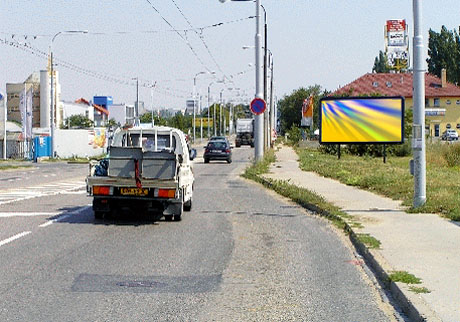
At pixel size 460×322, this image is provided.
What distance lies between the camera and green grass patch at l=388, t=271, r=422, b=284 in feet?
28.7

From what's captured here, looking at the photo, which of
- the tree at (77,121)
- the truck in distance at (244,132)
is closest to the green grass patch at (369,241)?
the truck in distance at (244,132)

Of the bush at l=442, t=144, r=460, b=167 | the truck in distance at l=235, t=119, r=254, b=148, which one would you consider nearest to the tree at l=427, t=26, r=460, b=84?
the truck in distance at l=235, t=119, r=254, b=148

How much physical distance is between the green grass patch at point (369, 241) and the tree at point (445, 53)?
91.0m

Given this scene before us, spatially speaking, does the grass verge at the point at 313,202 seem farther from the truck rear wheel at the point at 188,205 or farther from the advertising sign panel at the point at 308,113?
the advertising sign panel at the point at 308,113

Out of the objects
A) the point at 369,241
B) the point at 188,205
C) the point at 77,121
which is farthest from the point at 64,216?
the point at 77,121

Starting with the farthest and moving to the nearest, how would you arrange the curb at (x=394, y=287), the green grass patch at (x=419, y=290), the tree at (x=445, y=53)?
the tree at (x=445, y=53)
the green grass patch at (x=419, y=290)
the curb at (x=394, y=287)

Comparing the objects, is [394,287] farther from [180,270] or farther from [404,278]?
[180,270]

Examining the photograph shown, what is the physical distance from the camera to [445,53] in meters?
101

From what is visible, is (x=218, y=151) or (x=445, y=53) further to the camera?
(x=445, y=53)

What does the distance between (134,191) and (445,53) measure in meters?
92.3

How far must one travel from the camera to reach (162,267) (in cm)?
1024

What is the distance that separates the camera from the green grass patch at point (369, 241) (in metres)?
11.5

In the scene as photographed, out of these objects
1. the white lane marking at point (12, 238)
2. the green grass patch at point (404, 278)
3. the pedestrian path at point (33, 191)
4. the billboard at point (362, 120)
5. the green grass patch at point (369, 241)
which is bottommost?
the pedestrian path at point (33, 191)

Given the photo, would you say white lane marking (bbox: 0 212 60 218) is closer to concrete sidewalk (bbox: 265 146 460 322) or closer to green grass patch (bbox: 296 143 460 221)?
concrete sidewalk (bbox: 265 146 460 322)
